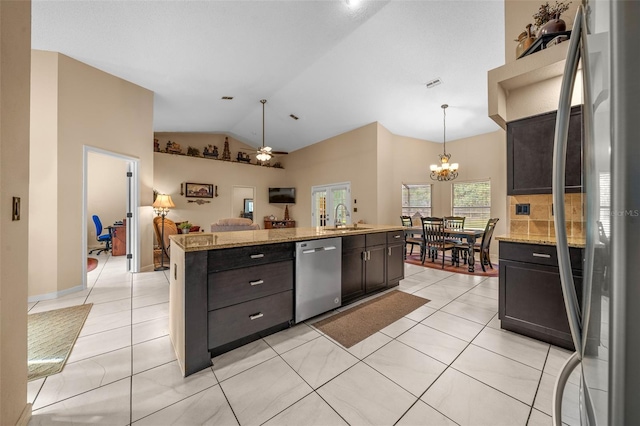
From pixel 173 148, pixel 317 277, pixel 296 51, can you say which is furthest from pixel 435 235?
pixel 173 148

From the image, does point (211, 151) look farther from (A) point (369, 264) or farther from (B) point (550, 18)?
(B) point (550, 18)

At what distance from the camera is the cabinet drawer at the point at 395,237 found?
320cm

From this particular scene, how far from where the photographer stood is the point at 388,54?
12.3 ft

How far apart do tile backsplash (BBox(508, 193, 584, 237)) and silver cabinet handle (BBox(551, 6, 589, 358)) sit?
78.0 inches

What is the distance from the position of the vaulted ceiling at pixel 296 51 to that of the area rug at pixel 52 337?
3.26 meters

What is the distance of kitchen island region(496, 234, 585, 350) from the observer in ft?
6.30

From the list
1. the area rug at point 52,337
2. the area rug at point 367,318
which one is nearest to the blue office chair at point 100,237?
the area rug at point 52,337

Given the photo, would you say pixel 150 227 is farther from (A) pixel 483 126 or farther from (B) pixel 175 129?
(A) pixel 483 126

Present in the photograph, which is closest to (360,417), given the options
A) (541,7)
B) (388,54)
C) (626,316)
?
Answer: (626,316)

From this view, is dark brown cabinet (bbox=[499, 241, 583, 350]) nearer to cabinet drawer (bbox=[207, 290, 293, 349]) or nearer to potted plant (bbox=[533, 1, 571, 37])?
potted plant (bbox=[533, 1, 571, 37])

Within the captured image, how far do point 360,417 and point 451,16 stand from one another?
423cm

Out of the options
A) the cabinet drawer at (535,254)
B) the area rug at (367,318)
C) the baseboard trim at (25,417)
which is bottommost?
the area rug at (367,318)

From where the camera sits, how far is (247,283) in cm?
190

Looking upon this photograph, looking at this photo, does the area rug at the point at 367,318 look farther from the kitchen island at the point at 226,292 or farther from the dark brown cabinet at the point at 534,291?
the dark brown cabinet at the point at 534,291
